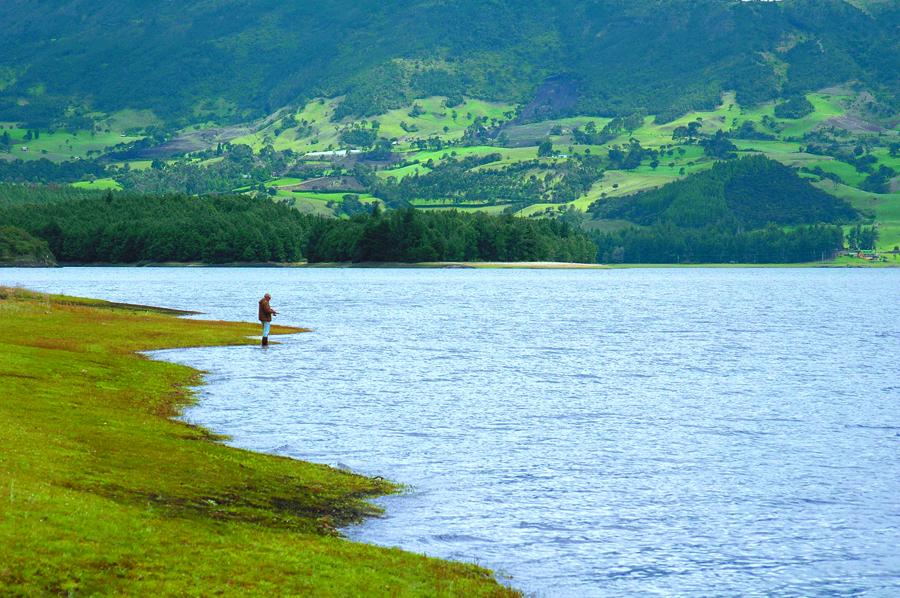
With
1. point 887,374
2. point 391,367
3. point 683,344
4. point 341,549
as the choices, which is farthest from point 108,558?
point 683,344

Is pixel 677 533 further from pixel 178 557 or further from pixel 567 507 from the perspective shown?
pixel 178 557

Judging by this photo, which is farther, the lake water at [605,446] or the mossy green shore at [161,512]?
the lake water at [605,446]

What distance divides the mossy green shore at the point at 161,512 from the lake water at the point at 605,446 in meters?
2.08

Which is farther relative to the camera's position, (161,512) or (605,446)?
(605,446)

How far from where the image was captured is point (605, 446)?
46.2 metres

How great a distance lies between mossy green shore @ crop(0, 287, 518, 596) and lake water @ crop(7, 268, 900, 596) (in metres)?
2.08

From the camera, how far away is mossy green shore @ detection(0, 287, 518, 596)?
23172 millimetres

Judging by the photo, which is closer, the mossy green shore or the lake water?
the mossy green shore

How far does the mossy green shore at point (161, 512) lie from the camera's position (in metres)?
23.2

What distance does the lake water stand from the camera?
97.5 ft

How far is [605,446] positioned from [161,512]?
2223 centimetres

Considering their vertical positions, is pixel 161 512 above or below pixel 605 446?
above

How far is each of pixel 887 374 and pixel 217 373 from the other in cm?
4525

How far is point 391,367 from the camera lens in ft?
247
